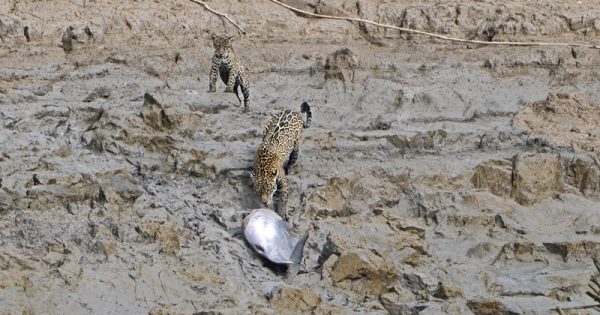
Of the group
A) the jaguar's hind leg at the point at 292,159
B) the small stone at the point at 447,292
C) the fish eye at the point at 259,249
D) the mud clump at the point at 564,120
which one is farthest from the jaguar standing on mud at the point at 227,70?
the small stone at the point at 447,292

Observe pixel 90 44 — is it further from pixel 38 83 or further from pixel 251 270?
pixel 251 270

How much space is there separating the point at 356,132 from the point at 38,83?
288 cm

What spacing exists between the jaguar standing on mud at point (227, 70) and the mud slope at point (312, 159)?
0.13 m

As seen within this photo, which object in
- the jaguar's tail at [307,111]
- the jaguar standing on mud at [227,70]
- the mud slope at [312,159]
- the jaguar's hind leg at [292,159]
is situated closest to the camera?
the mud slope at [312,159]

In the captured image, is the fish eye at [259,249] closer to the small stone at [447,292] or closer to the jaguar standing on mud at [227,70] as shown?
the small stone at [447,292]

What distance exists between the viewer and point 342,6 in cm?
1471

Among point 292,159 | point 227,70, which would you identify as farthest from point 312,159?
point 227,70

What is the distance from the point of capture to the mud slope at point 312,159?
36.1 feet

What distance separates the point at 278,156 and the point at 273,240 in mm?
1037

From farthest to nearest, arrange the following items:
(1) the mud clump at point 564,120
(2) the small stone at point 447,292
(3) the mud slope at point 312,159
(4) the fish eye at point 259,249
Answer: (1) the mud clump at point 564,120 → (4) the fish eye at point 259,249 → (2) the small stone at point 447,292 → (3) the mud slope at point 312,159

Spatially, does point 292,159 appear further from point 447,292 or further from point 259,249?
point 447,292

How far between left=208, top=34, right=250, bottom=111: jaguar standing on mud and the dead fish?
2017 millimetres

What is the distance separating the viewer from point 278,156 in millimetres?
12219

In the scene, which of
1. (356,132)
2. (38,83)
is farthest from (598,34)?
(38,83)
